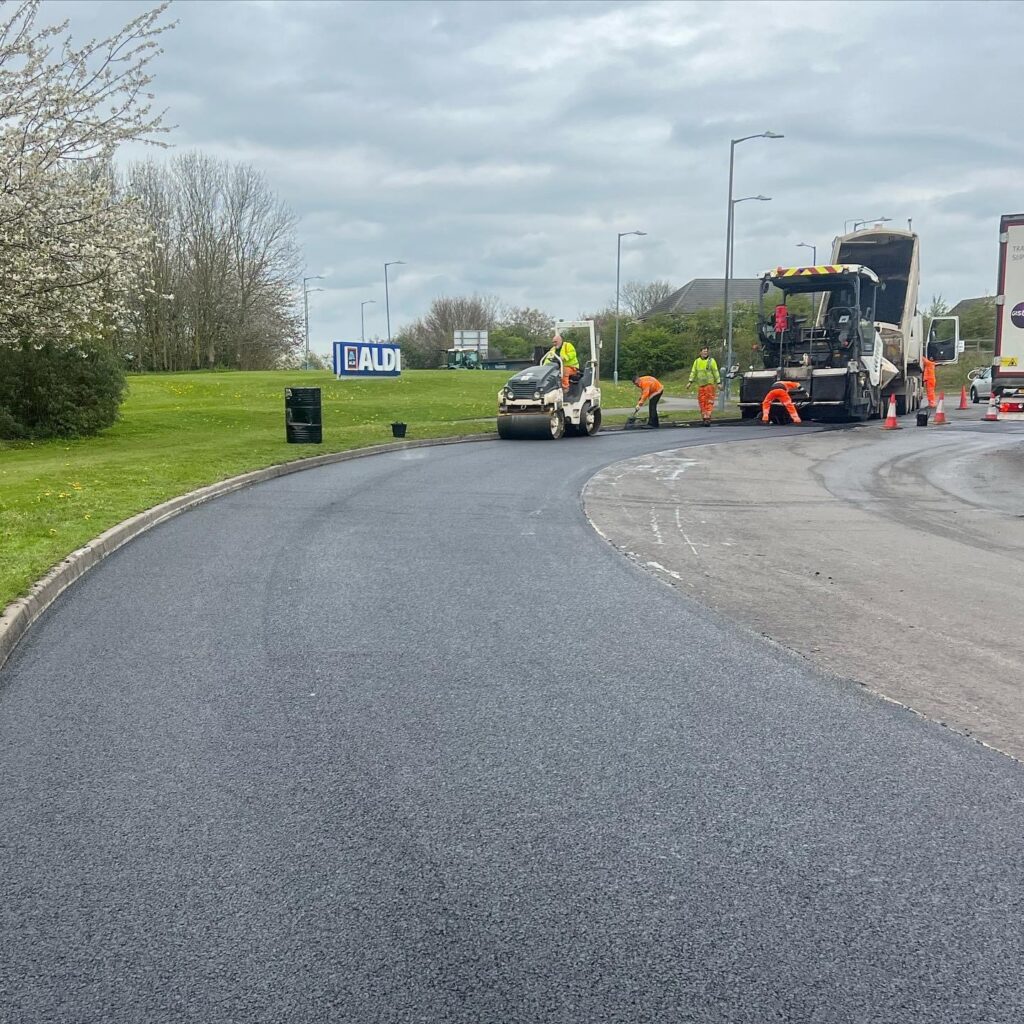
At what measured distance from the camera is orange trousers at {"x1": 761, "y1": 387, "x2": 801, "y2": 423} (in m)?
25.4

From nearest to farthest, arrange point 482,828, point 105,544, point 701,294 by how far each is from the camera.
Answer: point 482,828 → point 105,544 → point 701,294

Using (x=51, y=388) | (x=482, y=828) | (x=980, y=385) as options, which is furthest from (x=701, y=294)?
(x=482, y=828)

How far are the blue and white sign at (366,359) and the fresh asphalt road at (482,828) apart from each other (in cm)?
3132

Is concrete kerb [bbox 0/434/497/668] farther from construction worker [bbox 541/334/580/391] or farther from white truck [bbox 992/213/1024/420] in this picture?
white truck [bbox 992/213/1024/420]

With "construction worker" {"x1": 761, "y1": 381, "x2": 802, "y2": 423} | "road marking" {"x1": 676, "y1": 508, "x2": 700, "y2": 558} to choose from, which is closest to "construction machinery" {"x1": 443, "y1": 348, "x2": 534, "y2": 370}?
"construction worker" {"x1": 761, "y1": 381, "x2": 802, "y2": 423}

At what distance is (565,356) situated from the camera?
72.8 ft

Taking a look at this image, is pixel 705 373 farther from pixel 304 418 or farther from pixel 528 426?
pixel 304 418

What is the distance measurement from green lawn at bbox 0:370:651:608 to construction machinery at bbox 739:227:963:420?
23.7ft

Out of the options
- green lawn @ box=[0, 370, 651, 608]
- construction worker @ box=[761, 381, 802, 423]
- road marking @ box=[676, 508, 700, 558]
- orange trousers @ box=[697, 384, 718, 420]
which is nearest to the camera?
road marking @ box=[676, 508, 700, 558]

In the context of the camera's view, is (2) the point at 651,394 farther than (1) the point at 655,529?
Yes

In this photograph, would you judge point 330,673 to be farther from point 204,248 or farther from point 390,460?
point 204,248

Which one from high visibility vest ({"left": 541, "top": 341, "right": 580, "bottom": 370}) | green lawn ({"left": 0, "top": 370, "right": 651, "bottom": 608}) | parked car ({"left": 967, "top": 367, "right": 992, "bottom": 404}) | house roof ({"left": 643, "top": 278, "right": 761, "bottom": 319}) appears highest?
house roof ({"left": 643, "top": 278, "right": 761, "bottom": 319})

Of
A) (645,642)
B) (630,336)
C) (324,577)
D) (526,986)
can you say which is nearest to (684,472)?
(324,577)

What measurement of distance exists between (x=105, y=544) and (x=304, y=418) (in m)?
10.9
